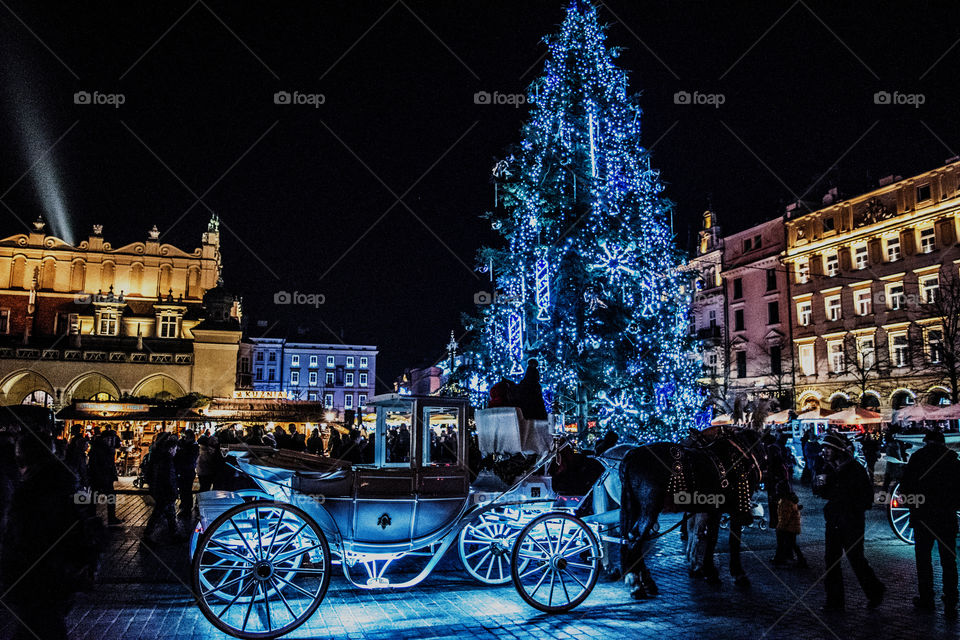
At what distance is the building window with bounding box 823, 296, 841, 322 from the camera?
141 ft

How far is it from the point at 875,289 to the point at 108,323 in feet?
187

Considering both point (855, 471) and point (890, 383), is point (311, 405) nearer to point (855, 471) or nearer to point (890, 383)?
point (855, 471)

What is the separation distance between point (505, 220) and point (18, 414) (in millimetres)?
15189

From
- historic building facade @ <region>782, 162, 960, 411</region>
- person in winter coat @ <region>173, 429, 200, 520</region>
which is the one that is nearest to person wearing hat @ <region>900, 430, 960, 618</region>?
person in winter coat @ <region>173, 429, 200, 520</region>

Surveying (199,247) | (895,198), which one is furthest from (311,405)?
(199,247)

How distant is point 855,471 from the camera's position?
7.25 m

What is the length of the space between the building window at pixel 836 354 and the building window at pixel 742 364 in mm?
6666

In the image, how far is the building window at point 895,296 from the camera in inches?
1535

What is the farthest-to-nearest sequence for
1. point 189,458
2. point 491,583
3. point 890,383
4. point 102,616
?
point 890,383 < point 189,458 < point 491,583 < point 102,616

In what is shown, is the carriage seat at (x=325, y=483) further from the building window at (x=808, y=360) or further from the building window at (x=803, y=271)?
the building window at (x=803, y=271)

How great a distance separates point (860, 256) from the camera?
4188cm

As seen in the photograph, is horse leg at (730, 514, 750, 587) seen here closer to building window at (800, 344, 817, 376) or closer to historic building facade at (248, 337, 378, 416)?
building window at (800, 344, 817, 376)

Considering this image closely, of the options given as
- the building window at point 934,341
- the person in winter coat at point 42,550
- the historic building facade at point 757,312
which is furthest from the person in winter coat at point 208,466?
the historic building facade at point 757,312

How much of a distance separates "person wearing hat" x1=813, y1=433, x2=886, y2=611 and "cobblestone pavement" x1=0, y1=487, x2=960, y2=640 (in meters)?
0.21
